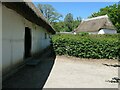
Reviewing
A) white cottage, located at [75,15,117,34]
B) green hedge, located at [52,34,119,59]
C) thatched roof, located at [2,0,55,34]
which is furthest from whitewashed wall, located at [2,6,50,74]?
white cottage, located at [75,15,117,34]

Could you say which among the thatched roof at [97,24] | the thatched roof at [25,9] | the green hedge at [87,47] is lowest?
the green hedge at [87,47]

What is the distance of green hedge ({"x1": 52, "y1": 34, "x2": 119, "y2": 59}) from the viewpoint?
1653cm

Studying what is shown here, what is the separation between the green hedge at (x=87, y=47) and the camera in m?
16.5

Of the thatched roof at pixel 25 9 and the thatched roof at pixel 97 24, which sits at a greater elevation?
the thatched roof at pixel 97 24

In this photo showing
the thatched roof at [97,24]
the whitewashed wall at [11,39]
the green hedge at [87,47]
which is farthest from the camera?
the thatched roof at [97,24]

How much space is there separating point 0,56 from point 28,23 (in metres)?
5.53

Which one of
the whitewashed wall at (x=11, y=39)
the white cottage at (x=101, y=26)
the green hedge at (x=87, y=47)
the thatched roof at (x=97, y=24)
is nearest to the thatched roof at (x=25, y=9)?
the whitewashed wall at (x=11, y=39)

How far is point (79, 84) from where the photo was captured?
8.08 meters

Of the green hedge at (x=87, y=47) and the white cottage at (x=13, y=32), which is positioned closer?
the white cottage at (x=13, y=32)

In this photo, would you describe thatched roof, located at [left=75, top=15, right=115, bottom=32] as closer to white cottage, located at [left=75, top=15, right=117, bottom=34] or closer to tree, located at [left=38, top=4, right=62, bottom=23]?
white cottage, located at [left=75, top=15, right=117, bottom=34]

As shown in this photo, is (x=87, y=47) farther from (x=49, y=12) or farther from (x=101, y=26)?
(x=49, y=12)

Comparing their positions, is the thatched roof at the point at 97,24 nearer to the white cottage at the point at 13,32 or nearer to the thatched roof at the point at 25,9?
the white cottage at the point at 13,32

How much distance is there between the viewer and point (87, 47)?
1653cm

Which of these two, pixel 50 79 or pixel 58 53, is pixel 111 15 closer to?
pixel 58 53
